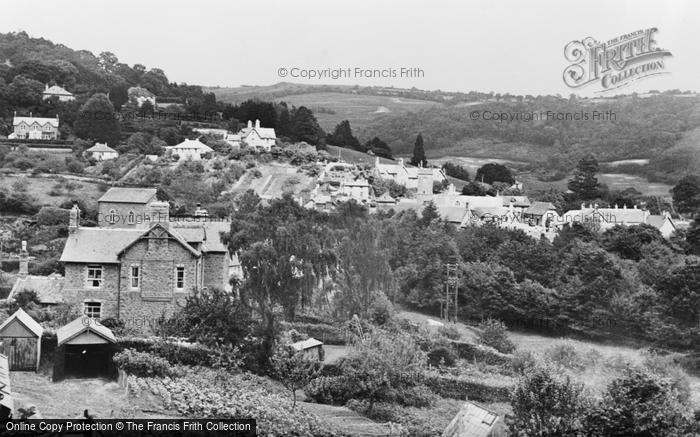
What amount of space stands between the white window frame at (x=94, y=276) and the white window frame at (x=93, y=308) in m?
0.51

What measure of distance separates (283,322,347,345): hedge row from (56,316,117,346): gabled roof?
8554mm

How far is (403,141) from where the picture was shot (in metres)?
98.1

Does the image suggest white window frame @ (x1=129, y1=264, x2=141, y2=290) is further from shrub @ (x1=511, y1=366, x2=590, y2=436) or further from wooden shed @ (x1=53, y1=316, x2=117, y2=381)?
shrub @ (x1=511, y1=366, x2=590, y2=436)

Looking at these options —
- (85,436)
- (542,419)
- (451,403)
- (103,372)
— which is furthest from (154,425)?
(451,403)

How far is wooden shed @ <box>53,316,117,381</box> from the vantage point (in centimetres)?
2498

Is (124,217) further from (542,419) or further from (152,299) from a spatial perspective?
(542,419)

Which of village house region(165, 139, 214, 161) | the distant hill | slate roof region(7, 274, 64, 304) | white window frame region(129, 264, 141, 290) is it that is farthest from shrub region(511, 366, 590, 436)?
the distant hill

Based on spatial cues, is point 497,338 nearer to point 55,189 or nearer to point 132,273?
point 132,273

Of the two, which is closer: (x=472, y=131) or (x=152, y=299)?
(x=152, y=299)

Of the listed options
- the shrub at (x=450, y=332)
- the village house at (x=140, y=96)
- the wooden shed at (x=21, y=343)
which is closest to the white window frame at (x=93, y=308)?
the wooden shed at (x=21, y=343)

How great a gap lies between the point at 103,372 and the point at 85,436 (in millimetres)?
8139

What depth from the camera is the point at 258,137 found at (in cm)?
7838

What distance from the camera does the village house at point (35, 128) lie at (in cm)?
7662

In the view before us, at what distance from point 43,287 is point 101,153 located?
38425 millimetres
